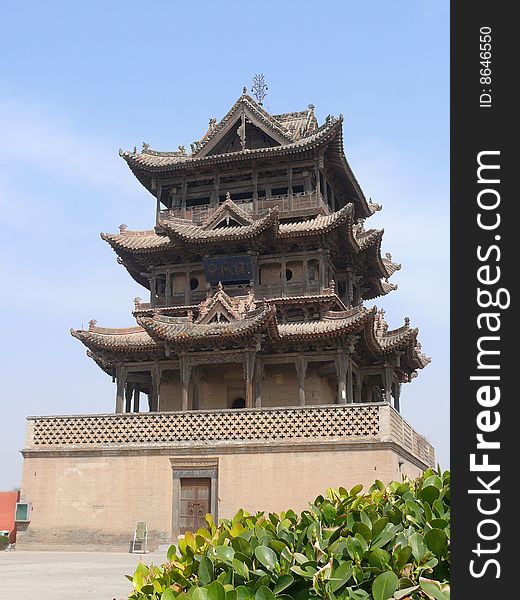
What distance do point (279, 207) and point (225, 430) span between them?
364 inches

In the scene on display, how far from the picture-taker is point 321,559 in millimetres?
3910

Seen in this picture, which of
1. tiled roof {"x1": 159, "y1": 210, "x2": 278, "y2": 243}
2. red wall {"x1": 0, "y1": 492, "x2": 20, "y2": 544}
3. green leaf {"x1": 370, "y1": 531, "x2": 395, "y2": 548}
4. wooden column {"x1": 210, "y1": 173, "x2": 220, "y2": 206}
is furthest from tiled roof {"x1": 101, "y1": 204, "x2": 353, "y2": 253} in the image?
green leaf {"x1": 370, "y1": 531, "x2": 395, "y2": 548}

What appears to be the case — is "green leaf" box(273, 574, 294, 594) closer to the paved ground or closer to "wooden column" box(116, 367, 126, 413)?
the paved ground

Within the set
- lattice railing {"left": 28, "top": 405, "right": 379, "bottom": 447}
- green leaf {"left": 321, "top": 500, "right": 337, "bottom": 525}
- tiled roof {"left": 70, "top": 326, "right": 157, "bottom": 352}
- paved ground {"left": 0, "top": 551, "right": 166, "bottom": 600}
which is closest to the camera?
green leaf {"left": 321, "top": 500, "right": 337, "bottom": 525}

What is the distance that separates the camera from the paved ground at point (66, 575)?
11.5m

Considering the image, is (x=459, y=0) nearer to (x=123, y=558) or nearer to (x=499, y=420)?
(x=499, y=420)

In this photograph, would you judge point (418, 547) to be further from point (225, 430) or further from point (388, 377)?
point (388, 377)

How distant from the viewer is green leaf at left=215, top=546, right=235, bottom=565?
4020 mm

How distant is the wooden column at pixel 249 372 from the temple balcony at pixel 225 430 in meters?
1.44

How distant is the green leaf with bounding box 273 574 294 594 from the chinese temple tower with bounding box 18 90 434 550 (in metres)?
17.3

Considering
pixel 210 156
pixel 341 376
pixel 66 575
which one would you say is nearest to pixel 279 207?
pixel 210 156

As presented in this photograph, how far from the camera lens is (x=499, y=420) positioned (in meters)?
2.79

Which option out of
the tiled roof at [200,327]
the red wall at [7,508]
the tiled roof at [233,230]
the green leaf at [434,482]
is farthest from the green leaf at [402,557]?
the red wall at [7,508]

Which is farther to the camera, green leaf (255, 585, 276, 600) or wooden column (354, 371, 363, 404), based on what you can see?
wooden column (354, 371, 363, 404)
